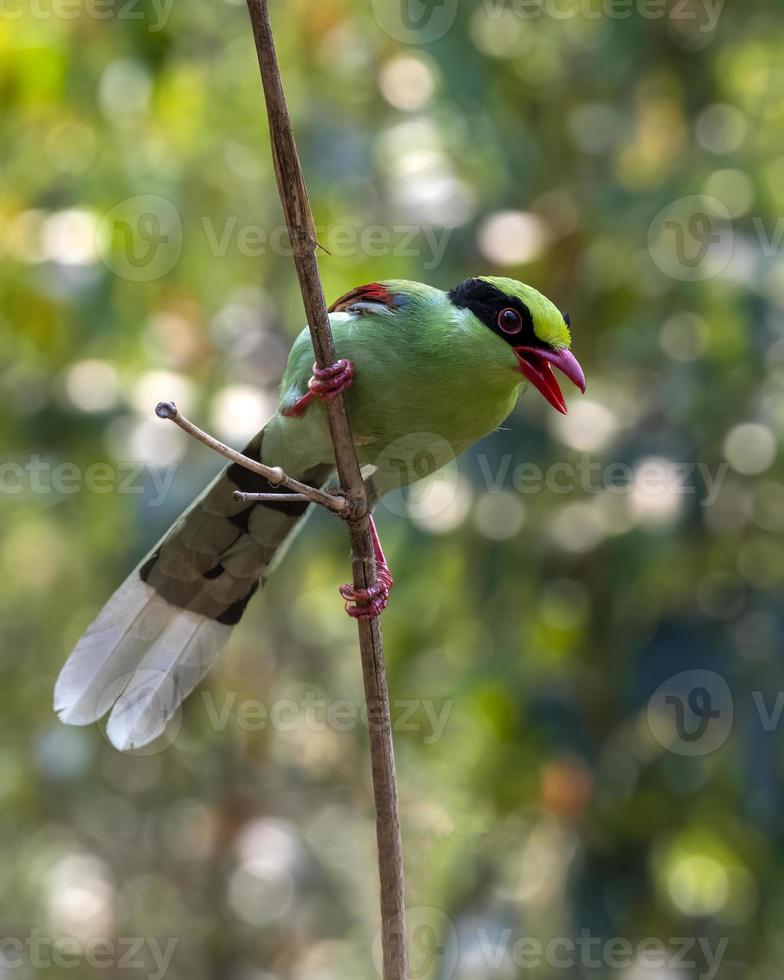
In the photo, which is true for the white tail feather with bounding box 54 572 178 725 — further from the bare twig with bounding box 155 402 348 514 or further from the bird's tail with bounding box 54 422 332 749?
the bare twig with bounding box 155 402 348 514

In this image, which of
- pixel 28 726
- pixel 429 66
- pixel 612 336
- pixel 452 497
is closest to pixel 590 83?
pixel 429 66

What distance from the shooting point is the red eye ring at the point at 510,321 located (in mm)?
2693

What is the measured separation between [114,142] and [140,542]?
1.70 metres

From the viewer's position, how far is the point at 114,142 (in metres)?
4.56

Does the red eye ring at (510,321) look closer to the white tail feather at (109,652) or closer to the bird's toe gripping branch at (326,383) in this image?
the bird's toe gripping branch at (326,383)

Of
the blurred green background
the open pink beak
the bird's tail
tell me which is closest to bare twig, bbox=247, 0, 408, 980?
the open pink beak

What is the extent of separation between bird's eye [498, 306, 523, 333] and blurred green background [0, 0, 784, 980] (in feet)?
4.27

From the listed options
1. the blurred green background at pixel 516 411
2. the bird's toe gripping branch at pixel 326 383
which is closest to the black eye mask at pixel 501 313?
the bird's toe gripping branch at pixel 326 383

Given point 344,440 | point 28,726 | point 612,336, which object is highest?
point 612,336

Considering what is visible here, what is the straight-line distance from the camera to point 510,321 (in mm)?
2701

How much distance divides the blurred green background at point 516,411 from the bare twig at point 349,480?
5.74 ft

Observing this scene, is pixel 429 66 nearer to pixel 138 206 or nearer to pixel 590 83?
pixel 590 83

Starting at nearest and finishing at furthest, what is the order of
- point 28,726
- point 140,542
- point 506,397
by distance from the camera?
point 506,397, point 140,542, point 28,726

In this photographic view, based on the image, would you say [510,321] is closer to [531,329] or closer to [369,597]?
[531,329]
